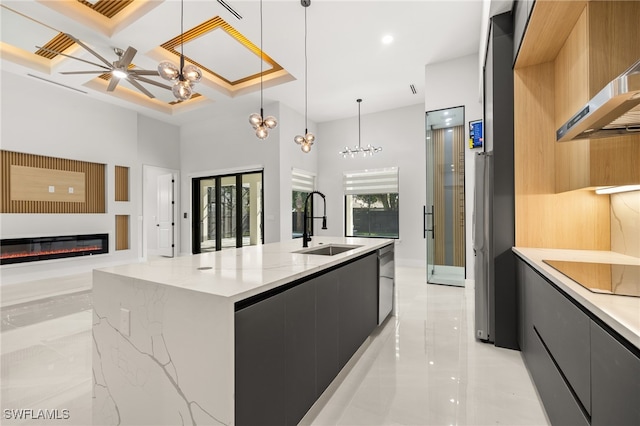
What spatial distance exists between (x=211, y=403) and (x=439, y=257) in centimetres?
444

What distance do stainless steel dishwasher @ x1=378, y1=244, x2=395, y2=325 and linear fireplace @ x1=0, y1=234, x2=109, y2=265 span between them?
20.0 ft

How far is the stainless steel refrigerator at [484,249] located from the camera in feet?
8.32

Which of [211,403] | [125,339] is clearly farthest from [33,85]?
[211,403]

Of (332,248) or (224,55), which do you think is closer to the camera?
(332,248)

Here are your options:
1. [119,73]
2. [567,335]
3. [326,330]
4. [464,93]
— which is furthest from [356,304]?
[119,73]

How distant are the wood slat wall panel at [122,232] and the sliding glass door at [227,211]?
1532mm

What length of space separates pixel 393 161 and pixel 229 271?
5.63 metres

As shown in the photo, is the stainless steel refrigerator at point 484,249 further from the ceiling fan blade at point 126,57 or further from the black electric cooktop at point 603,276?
the ceiling fan blade at point 126,57

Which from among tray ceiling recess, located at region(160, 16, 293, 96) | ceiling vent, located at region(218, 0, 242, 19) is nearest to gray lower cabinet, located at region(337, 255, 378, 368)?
ceiling vent, located at region(218, 0, 242, 19)

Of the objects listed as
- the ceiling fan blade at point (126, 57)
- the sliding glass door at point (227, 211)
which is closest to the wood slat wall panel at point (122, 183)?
the sliding glass door at point (227, 211)

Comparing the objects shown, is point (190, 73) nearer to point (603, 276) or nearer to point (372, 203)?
point (603, 276)

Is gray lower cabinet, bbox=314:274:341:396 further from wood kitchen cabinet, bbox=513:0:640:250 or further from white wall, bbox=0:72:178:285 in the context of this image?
white wall, bbox=0:72:178:285

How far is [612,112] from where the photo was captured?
116 centimetres

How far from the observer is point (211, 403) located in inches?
41.6
